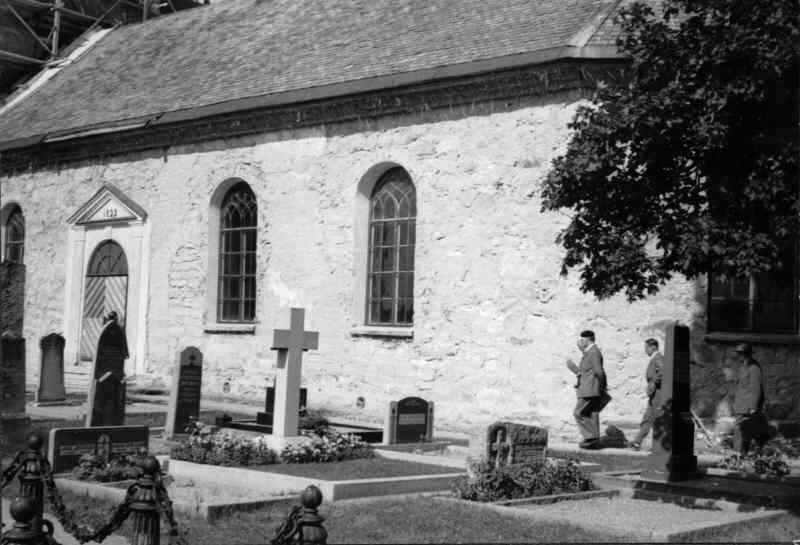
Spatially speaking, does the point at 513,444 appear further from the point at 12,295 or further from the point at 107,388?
the point at 12,295

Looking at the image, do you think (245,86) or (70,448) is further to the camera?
(245,86)

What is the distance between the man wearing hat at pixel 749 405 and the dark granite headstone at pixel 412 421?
4.19 meters

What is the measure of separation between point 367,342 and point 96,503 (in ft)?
31.1

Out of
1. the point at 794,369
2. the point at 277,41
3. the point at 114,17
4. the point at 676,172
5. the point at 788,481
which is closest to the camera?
the point at 676,172

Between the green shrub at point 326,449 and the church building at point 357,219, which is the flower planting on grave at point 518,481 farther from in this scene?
the church building at point 357,219

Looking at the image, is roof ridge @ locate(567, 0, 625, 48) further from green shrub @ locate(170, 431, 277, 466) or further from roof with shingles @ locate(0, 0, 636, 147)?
green shrub @ locate(170, 431, 277, 466)

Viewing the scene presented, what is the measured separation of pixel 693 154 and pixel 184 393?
26.1ft

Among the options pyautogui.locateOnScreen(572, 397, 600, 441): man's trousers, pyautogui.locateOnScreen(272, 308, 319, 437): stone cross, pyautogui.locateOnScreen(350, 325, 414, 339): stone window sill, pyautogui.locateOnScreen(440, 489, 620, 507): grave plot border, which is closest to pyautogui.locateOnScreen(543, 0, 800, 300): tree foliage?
pyautogui.locateOnScreen(440, 489, 620, 507): grave plot border

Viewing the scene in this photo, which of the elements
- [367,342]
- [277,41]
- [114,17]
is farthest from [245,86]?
[114,17]

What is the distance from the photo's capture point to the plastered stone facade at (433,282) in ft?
54.1

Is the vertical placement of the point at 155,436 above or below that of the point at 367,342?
below

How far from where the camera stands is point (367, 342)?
1930 centimetres

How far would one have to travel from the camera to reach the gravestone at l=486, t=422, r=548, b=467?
11.5 metres

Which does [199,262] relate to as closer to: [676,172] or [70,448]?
[70,448]
